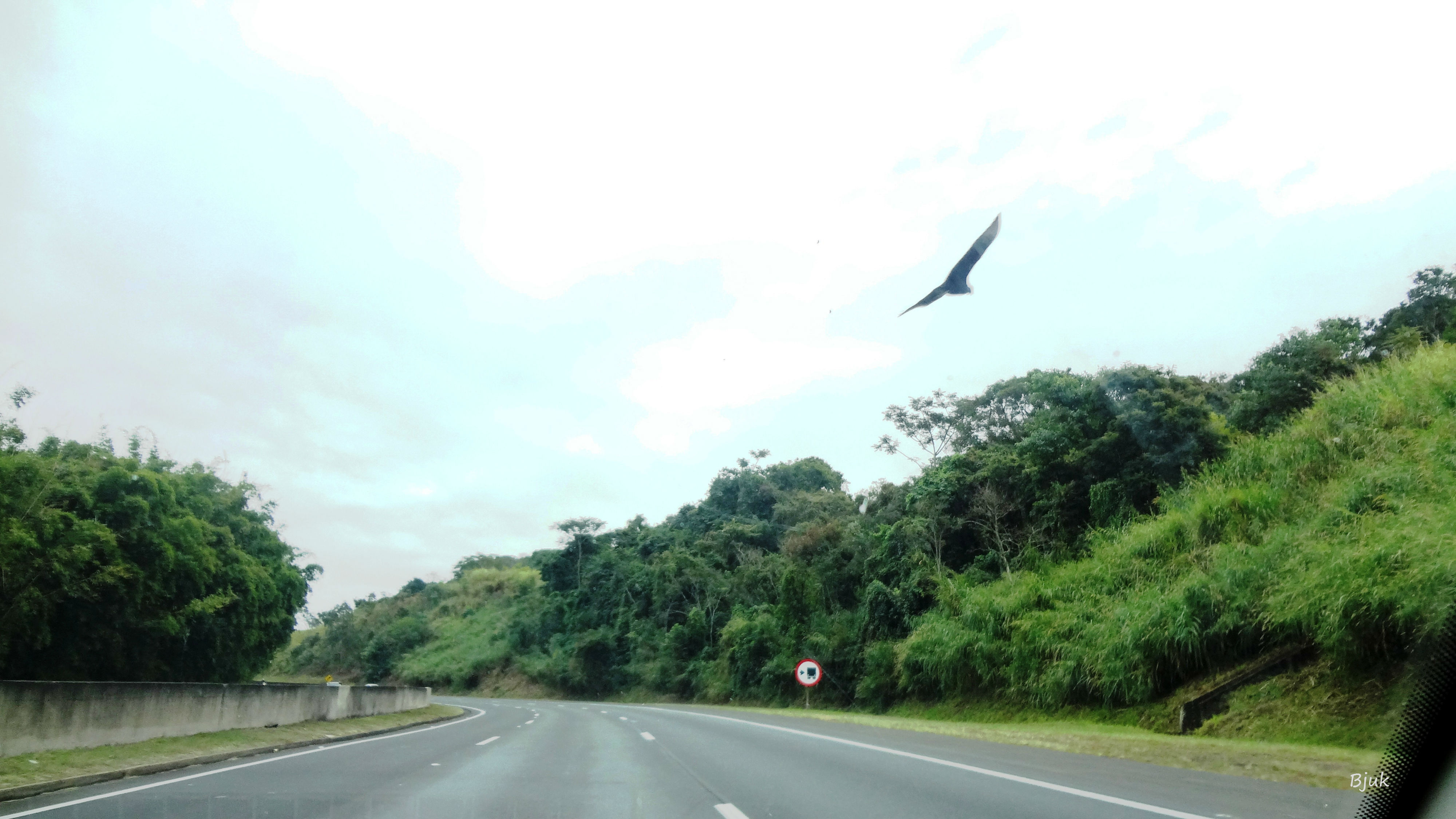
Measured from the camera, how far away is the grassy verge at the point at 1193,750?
973 cm

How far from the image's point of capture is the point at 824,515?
49688mm

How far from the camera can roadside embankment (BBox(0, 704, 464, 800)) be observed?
1026 centimetres

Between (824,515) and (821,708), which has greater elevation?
(824,515)

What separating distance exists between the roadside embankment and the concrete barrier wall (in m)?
0.16

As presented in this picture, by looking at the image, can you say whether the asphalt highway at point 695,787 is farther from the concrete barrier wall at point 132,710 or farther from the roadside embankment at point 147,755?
Result: the concrete barrier wall at point 132,710

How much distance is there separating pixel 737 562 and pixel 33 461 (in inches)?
1708

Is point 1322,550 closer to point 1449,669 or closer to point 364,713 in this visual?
point 1449,669

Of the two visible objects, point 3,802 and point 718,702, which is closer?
point 3,802

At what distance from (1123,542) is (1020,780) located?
16.9m

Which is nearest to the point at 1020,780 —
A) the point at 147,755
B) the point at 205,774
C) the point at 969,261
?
the point at 969,261

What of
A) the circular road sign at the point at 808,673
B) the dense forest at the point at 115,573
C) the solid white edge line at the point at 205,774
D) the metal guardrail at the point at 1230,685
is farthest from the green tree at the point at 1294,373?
the dense forest at the point at 115,573

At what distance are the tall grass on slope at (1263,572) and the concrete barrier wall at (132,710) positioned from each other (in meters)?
17.8

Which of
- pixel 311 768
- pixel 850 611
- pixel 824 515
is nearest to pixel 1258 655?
pixel 311 768

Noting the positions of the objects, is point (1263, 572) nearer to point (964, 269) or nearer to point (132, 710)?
point (964, 269)
